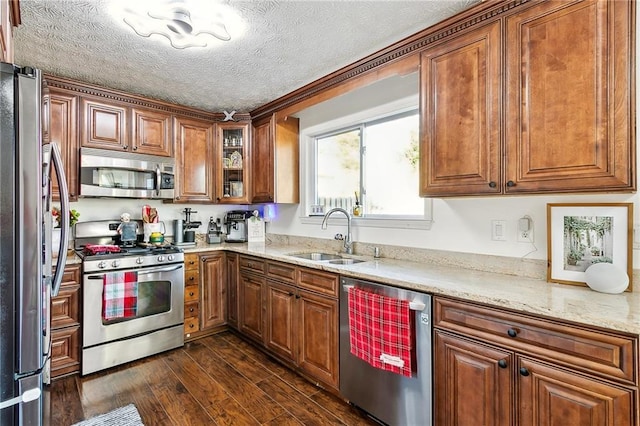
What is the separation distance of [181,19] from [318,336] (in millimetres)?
2231

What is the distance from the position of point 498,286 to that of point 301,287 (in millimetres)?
1363

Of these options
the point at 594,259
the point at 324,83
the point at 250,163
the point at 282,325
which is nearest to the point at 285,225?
the point at 250,163

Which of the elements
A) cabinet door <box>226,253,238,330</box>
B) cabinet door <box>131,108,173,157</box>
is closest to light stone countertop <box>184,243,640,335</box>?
cabinet door <box>226,253,238,330</box>

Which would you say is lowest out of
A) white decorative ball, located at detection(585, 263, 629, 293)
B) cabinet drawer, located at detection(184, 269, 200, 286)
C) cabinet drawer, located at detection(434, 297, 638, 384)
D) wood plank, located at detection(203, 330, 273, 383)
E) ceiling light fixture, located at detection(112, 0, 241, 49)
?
wood plank, located at detection(203, 330, 273, 383)

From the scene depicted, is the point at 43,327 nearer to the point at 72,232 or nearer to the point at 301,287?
the point at 301,287

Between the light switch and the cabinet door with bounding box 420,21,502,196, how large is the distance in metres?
0.37

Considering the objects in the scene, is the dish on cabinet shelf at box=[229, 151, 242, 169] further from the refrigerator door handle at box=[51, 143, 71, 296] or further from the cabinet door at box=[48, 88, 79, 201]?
the refrigerator door handle at box=[51, 143, 71, 296]

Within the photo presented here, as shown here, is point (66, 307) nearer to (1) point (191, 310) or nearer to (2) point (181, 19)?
(1) point (191, 310)

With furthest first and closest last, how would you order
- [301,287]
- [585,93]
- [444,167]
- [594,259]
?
[301,287] < [444,167] < [594,259] < [585,93]

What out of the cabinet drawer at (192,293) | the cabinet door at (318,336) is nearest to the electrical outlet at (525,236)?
the cabinet door at (318,336)

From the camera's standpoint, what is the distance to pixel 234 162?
387cm

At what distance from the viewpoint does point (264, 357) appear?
2.91 metres

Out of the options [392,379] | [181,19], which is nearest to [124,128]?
[181,19]

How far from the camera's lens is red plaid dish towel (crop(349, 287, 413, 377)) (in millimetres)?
1780
